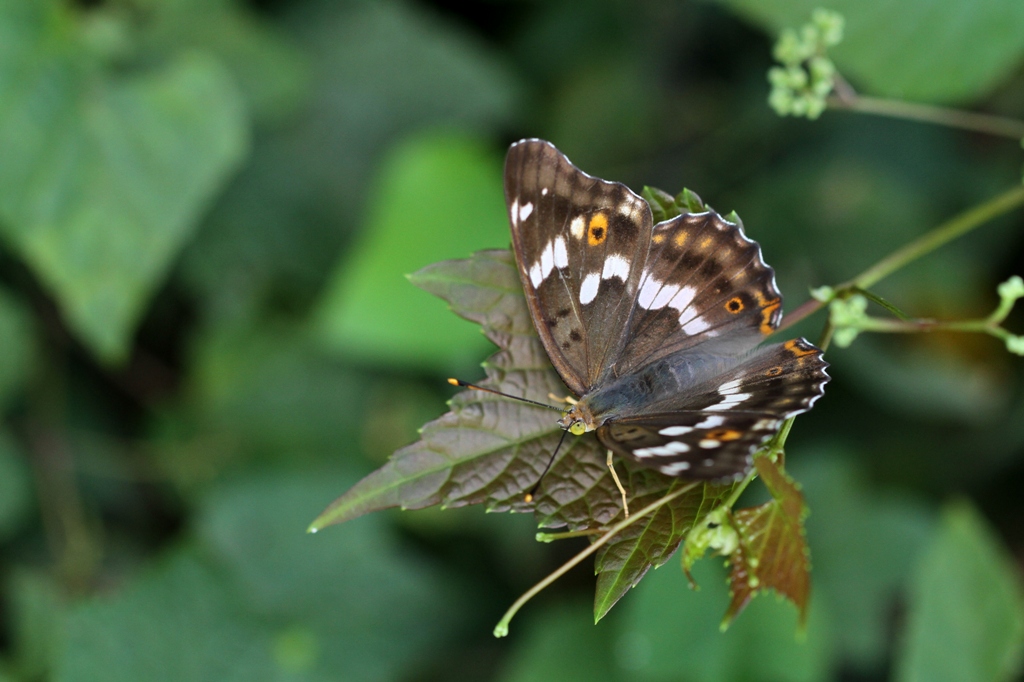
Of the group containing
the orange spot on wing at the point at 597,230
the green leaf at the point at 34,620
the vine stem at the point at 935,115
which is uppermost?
the vine stem at the point at 935,115

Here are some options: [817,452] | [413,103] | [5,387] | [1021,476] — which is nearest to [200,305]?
[5,387]

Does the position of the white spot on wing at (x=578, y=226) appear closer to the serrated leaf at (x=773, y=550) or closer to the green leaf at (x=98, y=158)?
the serrated leaf at (x=773, y=550)

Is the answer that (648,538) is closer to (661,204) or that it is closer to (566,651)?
(661,204)

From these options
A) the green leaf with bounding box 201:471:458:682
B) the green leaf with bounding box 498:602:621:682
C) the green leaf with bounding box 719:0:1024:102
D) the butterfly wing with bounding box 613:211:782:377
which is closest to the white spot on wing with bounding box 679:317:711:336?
the butterfly wing with bounding box 613:211:782:377

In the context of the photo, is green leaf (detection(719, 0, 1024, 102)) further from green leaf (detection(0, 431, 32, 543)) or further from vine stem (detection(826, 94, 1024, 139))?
green leaf (detection(0, 431, 32, 543))

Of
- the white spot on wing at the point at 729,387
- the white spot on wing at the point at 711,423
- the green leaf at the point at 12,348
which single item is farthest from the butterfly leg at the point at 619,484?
the green leaf at the point at 12,348
